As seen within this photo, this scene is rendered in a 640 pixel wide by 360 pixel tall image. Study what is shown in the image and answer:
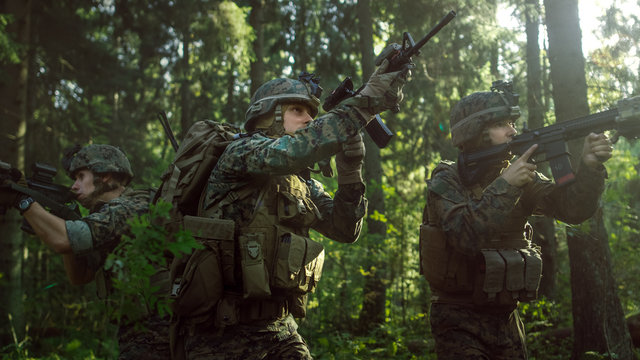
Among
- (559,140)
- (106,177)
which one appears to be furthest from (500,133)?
(106,177)

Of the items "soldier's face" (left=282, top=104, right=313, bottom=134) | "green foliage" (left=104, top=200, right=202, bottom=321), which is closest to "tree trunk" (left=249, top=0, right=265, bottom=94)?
"soldier's face" (left=282, top=104, right=313, bottom=134)

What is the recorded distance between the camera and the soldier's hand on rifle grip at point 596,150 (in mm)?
3791

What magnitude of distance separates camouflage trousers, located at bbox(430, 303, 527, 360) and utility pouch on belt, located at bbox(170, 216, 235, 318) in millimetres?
1769

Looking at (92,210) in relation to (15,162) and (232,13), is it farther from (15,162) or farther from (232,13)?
(232,13)

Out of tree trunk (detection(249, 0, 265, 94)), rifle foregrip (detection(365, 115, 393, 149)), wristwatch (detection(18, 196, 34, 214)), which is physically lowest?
wristwatch (detection(18, 196, 34, 214))

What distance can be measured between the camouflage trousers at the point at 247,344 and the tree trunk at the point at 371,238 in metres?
5.04

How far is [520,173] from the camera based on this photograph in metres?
3.77

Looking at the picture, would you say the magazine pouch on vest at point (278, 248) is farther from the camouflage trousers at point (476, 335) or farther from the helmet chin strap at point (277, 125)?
the camouflage trousers at point (476, 335)

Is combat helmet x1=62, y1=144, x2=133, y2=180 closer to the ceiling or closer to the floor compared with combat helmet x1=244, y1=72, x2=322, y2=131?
closer to the floor

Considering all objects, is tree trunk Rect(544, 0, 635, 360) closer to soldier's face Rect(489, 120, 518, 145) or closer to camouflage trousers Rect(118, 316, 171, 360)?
soldier's face Rect(489, 120, 518, 145)

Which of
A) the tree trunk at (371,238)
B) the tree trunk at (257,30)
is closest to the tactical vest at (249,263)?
the tree trunk at (371,238)

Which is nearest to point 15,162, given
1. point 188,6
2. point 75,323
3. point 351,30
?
point 75,323

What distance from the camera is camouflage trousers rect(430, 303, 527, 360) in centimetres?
366

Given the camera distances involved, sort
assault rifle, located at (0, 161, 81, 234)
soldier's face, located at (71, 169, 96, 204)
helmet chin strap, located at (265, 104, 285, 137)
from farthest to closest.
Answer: soldier's face, located at (71, 169, 96, 204) < assault rifle, located at (0, 161, 81, 234) < helmet chin strap, located at (265, 104, 285, 137)
